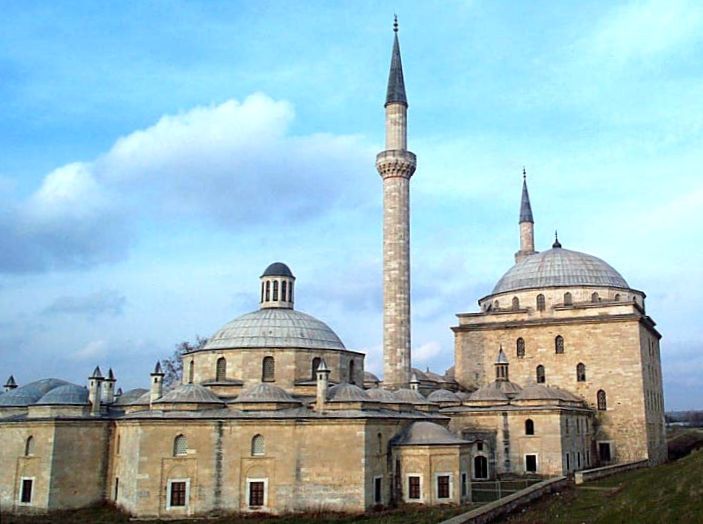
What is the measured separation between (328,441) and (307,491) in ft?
5.50

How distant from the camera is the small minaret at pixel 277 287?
30797 mm

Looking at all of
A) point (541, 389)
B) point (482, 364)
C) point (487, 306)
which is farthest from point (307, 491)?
point (487, 306)

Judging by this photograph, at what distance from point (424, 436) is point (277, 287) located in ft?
32.4

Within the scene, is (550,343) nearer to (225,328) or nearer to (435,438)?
(435,438)

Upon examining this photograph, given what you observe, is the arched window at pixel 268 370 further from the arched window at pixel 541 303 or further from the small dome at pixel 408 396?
the arched window at pixel 541 303

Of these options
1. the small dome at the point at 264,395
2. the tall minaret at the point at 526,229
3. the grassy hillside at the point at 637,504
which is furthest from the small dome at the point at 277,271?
the tall minaret at the point at 526,229

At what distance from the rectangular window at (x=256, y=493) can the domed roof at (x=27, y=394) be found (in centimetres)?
1017

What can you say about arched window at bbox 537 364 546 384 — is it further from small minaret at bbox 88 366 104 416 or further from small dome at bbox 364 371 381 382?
small minaret at bbox 88 366 104 416

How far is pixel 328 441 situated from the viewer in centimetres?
2316

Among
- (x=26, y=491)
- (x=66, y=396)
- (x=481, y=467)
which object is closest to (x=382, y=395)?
(x=481, y=467)

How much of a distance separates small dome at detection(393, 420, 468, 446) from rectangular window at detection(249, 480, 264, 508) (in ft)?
15.8

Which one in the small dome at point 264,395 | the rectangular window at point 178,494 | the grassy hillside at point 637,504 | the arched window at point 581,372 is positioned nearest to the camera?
the grassy hillside at point 637,504

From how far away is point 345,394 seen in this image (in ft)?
79.7

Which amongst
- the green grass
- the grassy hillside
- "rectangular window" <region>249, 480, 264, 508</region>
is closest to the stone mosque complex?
"rectangular window" <region>249, 480, 264, 508</region>
